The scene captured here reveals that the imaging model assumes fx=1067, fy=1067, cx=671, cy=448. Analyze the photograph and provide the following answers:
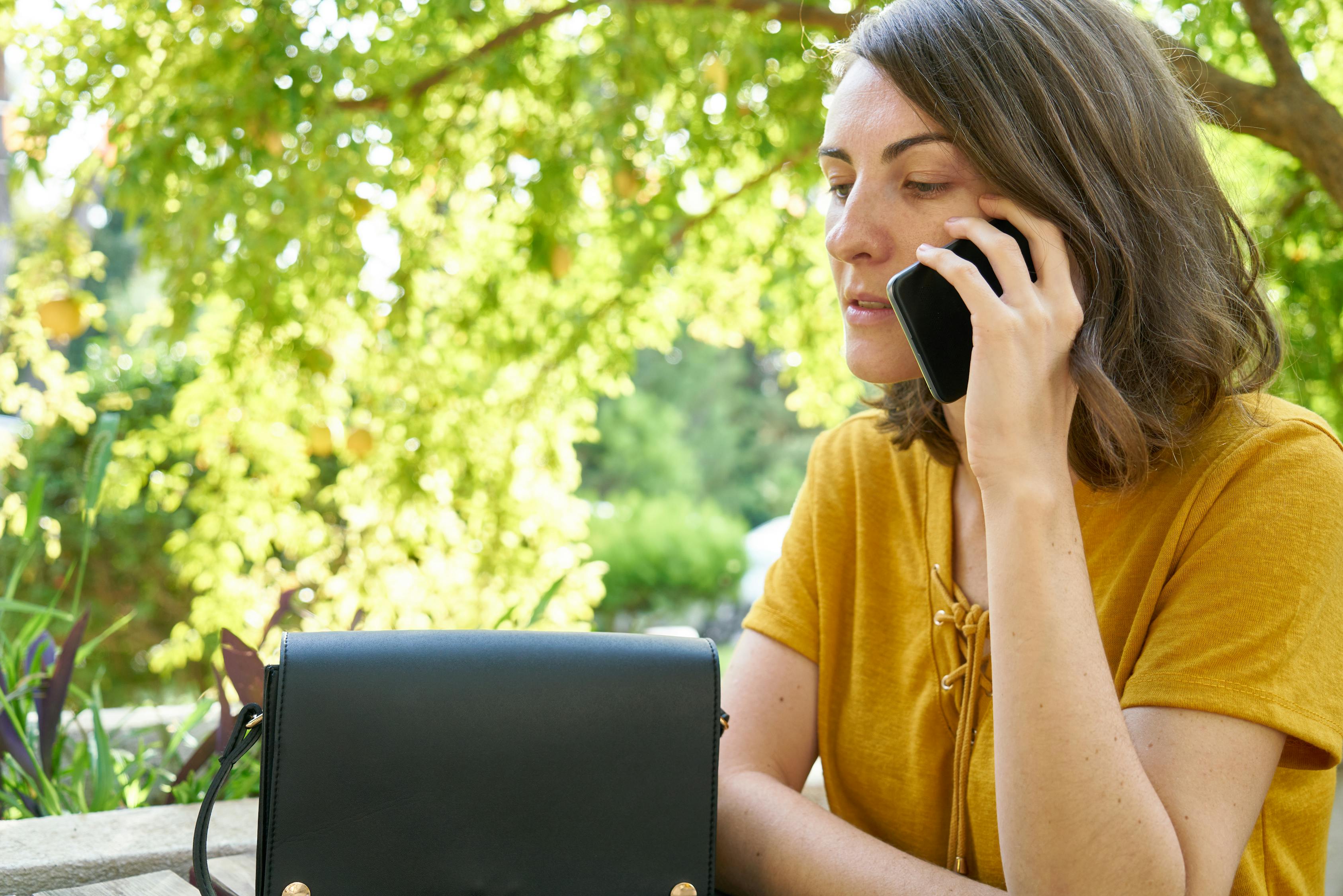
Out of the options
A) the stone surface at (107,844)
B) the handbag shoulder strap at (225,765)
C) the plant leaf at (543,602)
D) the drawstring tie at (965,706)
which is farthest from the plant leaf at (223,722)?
the drawstring tie at (965,706)

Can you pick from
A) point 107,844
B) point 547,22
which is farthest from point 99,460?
point 547,22

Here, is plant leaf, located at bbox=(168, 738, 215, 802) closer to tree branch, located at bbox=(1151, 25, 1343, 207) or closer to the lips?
the lips

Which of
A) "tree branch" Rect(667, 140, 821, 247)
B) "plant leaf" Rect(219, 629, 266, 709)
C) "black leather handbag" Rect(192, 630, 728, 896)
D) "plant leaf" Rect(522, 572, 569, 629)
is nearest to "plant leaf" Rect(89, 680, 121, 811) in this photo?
"plant leaf" Rect(219, 629, 266, 709)

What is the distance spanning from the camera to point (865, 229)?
54.7 inches

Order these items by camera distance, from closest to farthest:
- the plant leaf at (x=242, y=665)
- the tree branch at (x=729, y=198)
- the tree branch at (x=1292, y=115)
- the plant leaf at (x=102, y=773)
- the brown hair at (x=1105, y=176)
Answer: the brown hair at (x=1105, y=176) < the plant leaf at (x=242, y=665) < the plant leaf at (x=102, y=773) < the tree branch at (x=1292, y=115) < the tree branch at (x=729, y=198)

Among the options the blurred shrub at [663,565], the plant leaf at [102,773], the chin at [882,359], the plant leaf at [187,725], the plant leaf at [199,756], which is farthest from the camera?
the blurred shrub at [663,565]

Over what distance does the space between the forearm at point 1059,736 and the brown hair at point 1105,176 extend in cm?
23

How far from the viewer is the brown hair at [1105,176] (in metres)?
1.33

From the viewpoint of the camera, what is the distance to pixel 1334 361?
3377 millimetres

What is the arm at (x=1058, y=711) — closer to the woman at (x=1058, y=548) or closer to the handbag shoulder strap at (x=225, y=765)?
the woman at (x=1058, y=548)

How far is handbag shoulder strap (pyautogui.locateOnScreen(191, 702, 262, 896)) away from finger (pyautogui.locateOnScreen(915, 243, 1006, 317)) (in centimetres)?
92

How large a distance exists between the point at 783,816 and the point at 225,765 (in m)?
0.70

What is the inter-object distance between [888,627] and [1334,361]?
2.52 meters

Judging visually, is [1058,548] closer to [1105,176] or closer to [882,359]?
[882,359]
